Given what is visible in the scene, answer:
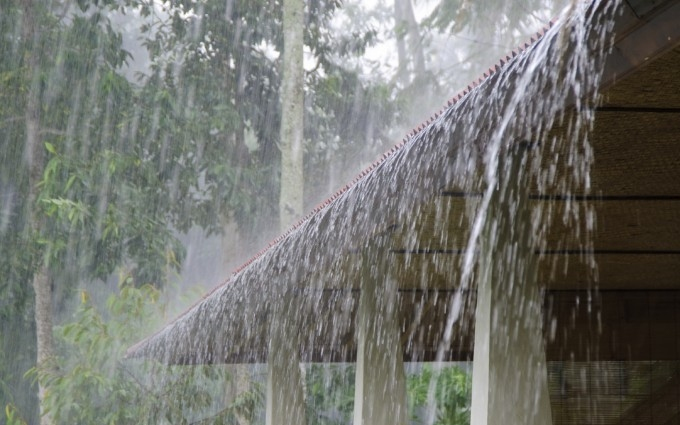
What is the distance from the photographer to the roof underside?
7.45 ft

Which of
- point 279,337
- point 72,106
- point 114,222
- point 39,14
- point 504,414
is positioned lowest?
point 504,414

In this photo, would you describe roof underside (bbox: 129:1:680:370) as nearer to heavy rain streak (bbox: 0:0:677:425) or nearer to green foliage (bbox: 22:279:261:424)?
heavy rain streak (bbox: 0:0:677:425)

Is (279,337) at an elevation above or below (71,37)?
below

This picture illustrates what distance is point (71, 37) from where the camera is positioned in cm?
1573

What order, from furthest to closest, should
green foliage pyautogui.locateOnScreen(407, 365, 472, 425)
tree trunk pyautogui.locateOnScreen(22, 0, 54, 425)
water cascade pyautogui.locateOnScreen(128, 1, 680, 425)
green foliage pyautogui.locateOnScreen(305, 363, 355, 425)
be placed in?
tree trunk pyautogui.locateOnScreen(22, 0, 54, 425), green foliage pyautogui.locateOnScreen(305, 363, 355, 425), green foliage pyautogui.locateOnScreen(407, 365, 472, 425), water cascade pyautogui.locateOnScreen(128, 1, 680, 425)

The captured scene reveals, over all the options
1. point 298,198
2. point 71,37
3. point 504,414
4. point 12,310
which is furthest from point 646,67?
point 12,310

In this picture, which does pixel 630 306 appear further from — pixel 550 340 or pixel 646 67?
pixel 646 67

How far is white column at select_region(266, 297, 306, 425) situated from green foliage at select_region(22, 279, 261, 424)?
6.23 meters

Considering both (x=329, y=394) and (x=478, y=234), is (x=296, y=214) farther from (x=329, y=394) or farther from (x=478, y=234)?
(x=478, y=234)

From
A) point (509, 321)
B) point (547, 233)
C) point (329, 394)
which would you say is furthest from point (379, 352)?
point (329, 394)

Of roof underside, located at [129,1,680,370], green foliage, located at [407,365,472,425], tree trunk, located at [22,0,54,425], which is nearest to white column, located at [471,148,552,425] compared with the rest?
roof underside, located at [129,1,680,370]

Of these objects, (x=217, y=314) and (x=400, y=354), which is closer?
(x=400, y=354)

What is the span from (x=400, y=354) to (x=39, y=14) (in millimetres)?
13732

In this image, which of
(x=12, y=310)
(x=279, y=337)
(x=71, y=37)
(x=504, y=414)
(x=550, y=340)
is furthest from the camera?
(x=12, y=310)
